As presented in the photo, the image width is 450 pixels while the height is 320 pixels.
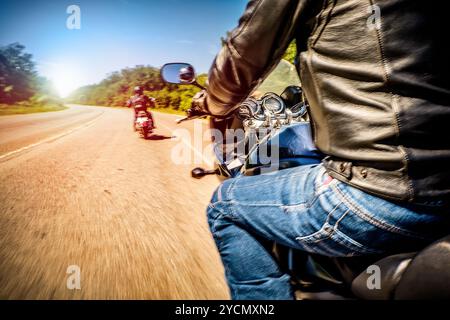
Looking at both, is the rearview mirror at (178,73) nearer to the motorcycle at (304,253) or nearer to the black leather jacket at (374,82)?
the motorcycle at (304,253)

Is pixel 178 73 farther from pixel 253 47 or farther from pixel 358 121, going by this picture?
pixel 358 121

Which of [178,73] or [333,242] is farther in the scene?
[178,73]

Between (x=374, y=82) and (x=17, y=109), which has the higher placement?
(x=374, y=82)

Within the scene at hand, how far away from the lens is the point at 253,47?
1.01 metres

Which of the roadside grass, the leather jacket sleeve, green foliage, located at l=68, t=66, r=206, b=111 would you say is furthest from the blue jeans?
green foliage, located at l=68, t=66, r=206, b=111

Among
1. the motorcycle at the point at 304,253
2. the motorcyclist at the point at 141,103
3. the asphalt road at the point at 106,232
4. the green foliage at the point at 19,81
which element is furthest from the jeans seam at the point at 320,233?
the green foliage at the point at 19,81

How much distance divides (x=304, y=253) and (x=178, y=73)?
4.74 ft

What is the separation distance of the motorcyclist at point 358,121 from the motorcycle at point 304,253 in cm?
11

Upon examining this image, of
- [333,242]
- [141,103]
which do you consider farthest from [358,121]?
[141,103]

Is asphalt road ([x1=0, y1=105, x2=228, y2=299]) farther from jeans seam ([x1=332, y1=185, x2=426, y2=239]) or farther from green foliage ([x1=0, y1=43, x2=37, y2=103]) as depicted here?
green foliage ([x1=0, y1=43, x2=37, y2=103])

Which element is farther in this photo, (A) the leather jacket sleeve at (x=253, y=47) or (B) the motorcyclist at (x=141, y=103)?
(B) the motorcyclist at (x=141, y=103)

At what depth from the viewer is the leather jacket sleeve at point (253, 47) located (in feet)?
2.97
